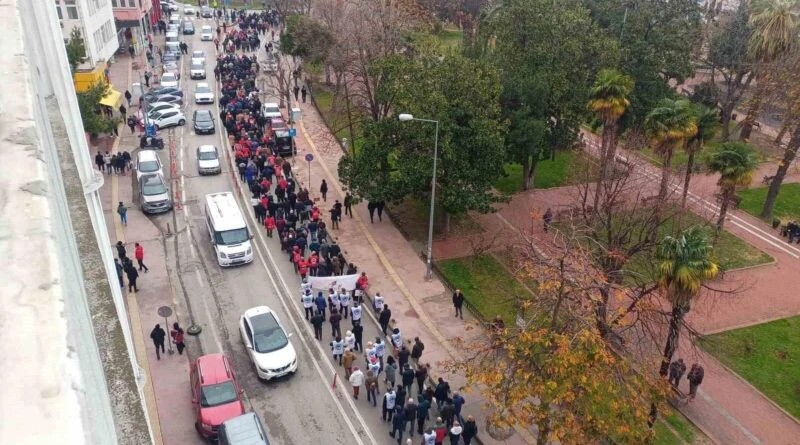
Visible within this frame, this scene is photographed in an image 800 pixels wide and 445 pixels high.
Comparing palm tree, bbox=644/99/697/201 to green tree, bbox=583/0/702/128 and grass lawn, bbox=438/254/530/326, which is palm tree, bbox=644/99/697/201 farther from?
green tree, bbox=583/0/702/128

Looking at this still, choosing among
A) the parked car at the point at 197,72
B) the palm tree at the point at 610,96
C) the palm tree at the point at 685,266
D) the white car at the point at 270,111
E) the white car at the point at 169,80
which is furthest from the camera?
the parked car at the point at 197,72

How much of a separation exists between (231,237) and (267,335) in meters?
6.50

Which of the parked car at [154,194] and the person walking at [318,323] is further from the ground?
the parked car at [154,194]

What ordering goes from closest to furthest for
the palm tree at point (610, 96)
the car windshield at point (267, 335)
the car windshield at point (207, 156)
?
1. the car windshield at point (267, 335)
2. the palm tree at point (610, 96)
3. the car windshield at point (207, 156)

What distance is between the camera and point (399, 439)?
54.9 feet

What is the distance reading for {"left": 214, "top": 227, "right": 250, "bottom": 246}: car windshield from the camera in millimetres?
24109

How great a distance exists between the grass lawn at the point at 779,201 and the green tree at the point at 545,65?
9852 millimetres

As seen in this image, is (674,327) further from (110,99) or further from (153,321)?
(110,99)

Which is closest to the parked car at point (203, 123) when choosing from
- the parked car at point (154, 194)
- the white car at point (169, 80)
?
the white car at point (169, 80)

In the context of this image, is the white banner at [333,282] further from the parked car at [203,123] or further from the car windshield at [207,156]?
the parked car at [203,123]

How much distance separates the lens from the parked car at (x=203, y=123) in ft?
125

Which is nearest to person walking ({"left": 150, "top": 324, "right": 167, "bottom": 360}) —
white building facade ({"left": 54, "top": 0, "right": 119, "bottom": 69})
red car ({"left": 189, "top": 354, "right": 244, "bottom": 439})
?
red car ({"left": 189, "top": 354, "right": 244, "bottom": 439})

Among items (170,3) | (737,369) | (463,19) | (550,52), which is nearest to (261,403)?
(737,369)

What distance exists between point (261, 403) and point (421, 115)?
39.3 ft
